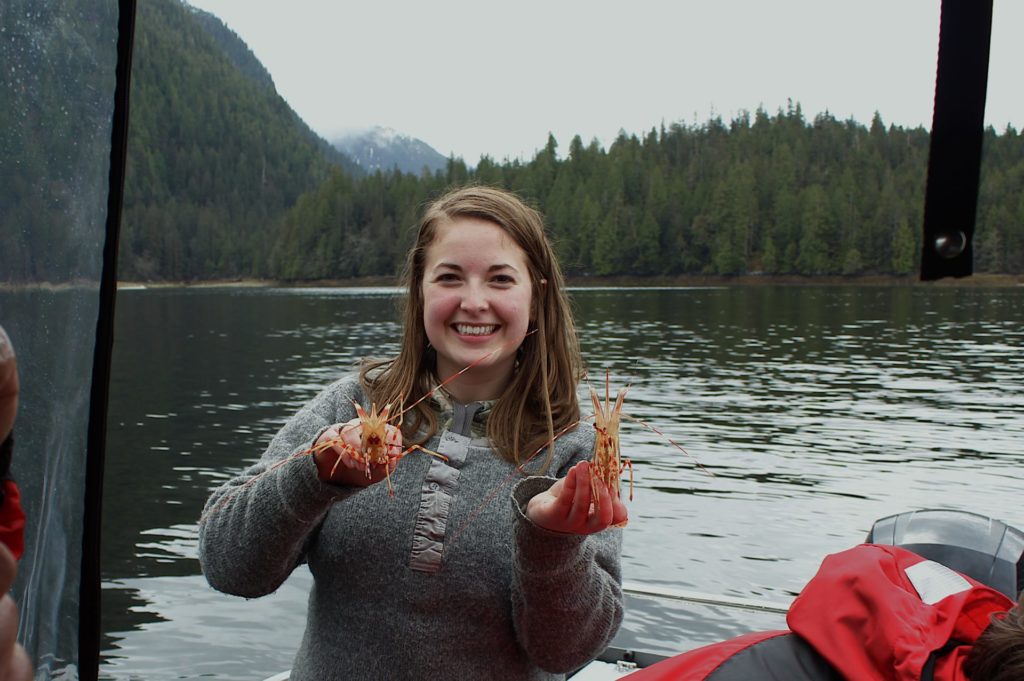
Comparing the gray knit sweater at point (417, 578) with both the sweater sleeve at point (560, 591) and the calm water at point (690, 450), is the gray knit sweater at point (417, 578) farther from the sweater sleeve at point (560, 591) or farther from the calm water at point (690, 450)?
the calm water at point (690, 450)

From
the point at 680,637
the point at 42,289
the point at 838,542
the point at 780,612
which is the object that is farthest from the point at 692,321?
the point at 42,289

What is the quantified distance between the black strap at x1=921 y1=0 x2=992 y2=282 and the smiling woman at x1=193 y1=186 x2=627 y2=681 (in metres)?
0.87

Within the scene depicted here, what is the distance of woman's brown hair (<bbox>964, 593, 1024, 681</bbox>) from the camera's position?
136cm

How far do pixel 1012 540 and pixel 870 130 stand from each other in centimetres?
12314

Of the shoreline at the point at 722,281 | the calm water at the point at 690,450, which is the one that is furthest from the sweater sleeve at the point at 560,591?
the shoreline at the point at 722,281

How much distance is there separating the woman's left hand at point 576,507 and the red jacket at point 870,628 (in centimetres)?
32

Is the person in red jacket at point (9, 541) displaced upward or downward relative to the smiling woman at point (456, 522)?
upward

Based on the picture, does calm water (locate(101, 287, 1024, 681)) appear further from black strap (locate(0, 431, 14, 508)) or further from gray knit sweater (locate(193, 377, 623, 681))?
black strap (locate(0, 431, 14, 508))

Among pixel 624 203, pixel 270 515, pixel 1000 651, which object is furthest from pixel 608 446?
pixel 624 203

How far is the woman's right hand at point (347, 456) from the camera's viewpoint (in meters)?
1.62

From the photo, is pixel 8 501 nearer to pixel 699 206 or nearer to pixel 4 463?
pixel 4 463

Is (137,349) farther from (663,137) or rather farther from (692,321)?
(663,137)

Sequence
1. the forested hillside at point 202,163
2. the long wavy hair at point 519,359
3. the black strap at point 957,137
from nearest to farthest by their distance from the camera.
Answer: the black strap at point 957,137 < the long wavy hair at point 519,359 < the forested hillside at point 202,163

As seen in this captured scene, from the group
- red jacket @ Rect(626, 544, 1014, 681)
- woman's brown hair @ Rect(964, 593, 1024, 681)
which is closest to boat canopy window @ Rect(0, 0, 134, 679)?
red jacket @ Rect(626, 544, 1014, 681)
